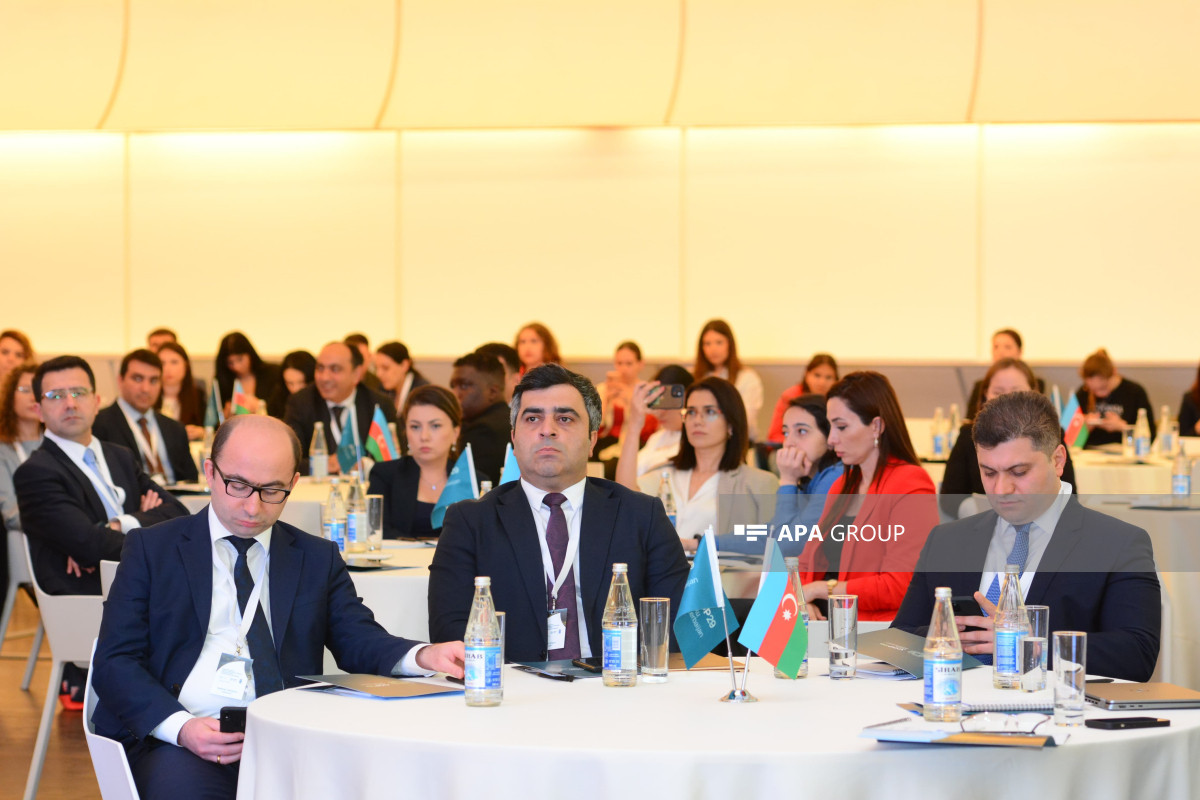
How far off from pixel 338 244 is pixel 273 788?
9404 mm

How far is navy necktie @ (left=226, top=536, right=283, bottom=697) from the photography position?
3.04 m

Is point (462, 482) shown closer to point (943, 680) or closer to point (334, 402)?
point (943, 680)

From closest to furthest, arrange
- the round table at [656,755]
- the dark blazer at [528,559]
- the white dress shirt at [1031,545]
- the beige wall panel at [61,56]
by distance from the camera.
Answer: the round table at [656,755]
the white dress shirt at [1031,545]
the dark blazer at [528,559]
the beige wall panel at [61,56]

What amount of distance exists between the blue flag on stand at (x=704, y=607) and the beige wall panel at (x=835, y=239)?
845 cm

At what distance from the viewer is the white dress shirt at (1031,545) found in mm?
3293

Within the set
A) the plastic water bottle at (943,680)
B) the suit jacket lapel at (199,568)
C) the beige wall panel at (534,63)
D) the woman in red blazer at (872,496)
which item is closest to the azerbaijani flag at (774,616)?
the plastic water bottle at (943,680)

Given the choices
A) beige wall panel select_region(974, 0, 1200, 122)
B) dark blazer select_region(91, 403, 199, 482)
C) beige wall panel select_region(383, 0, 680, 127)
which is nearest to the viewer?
dark blazer select_region(91, 403, 199, 482)

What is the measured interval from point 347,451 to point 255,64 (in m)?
5.15

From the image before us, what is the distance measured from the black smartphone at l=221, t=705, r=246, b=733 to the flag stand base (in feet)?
3.27

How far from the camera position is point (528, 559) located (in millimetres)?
3443

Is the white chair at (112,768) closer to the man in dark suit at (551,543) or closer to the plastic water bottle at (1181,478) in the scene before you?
the man in dark suit at (551,543)

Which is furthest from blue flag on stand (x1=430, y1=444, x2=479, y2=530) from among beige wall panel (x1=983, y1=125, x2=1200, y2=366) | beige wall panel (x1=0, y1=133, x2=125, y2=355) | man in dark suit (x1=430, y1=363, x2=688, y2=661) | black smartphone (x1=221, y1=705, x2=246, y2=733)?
beige wall panel (x1=0, y1=133, x2=125, y2=355)

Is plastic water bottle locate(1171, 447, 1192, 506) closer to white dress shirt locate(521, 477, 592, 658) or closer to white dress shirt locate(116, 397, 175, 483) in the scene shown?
white dress shirt locate(521, 477, 592, 658)

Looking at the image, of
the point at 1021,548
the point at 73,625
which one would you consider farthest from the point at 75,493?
the point at 1021,548
